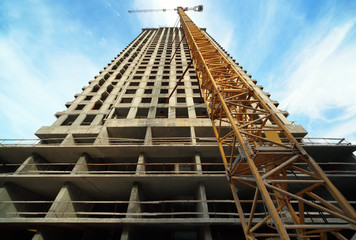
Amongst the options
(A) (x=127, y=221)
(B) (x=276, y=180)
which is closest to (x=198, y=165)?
(A) (x=127, y=221)

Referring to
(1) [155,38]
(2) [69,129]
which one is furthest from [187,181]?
(1) [155,38]

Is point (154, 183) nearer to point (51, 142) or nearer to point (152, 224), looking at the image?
point (152, 224)

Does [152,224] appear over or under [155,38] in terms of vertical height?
under

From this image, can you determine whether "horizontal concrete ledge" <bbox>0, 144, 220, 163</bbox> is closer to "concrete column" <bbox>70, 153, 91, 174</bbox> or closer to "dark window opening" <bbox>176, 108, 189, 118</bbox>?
"concrete column" <bbox>70, 153, 91, 174</bbox>

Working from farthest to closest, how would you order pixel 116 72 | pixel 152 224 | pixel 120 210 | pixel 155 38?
pixel 155 38
pixel 116 72
pixel 120 210
pixel 152 224

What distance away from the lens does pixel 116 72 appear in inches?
1107

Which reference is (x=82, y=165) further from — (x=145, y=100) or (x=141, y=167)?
(x=145, y=100)

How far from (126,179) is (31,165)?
29.8ft

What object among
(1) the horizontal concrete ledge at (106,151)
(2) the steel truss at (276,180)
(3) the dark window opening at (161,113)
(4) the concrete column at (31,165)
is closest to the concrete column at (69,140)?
(1) the horizontal concrete ledge at (106,151)

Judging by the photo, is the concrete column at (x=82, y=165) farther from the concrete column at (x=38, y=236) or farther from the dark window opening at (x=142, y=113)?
the dark window opening at (x=142, y=113)

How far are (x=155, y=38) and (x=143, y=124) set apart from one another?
138 ft

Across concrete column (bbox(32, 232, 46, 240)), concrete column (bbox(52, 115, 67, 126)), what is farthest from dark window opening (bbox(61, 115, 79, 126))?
concrete column (bbox(32, 232, 46, 240))

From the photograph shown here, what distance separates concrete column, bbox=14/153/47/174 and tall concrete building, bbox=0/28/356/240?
0.07 meters

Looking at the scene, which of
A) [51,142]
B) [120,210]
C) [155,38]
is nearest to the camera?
[120,210]
